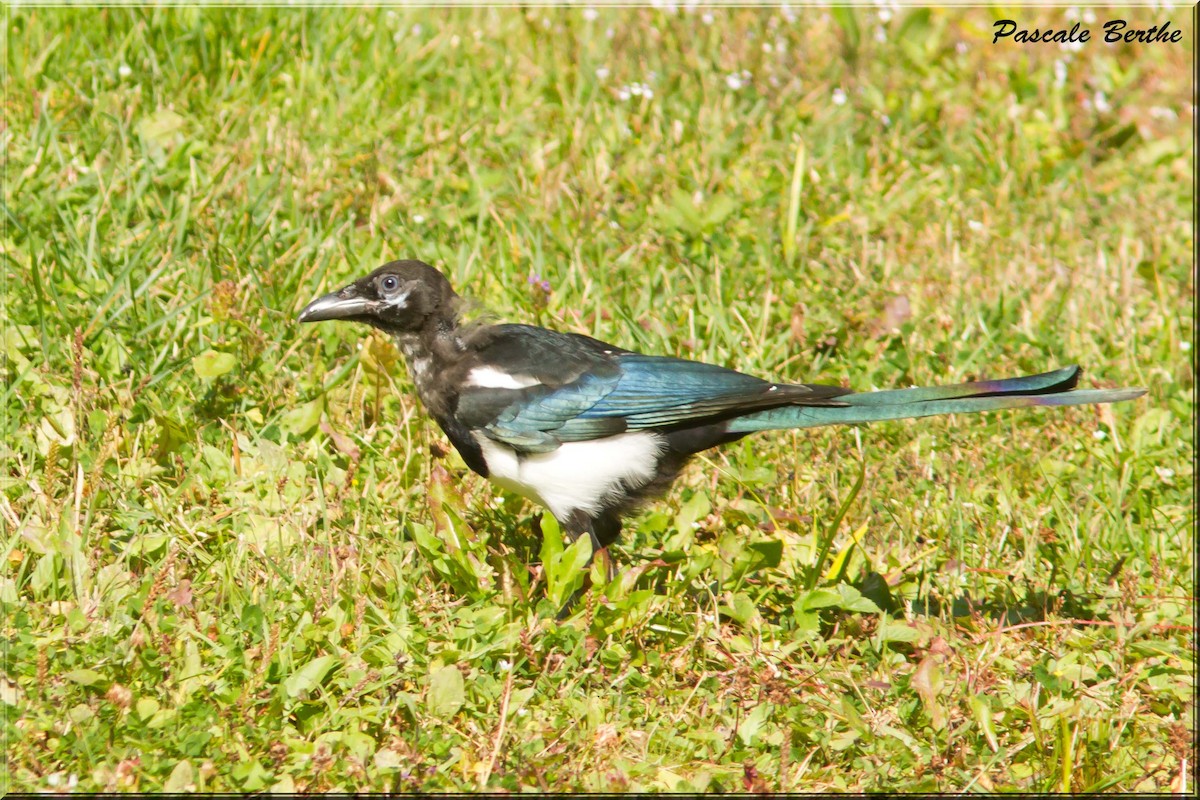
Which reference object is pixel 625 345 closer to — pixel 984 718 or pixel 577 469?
pixel 577 469

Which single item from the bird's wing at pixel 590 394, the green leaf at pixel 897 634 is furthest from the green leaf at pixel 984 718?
the bird's wing at pixel 590 394

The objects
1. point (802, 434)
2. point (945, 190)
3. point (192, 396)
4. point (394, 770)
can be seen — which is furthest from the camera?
point (945, 190)

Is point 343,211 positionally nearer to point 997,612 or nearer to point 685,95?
point 685,95

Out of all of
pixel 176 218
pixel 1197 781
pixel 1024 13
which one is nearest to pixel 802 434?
pixel 1197 781

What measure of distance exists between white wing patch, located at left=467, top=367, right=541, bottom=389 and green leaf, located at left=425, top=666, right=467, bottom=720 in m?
0.95

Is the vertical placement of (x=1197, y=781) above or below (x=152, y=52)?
below

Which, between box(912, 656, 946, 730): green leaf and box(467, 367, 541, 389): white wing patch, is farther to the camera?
box(467, 367, 541, 389): white wing patch

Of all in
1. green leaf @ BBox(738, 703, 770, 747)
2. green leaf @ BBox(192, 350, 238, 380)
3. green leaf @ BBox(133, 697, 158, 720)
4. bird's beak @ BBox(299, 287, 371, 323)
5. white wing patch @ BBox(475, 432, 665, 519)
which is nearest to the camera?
green leaf @ BBox(133, 697, 158, 720)

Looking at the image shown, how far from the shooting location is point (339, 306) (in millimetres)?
4074

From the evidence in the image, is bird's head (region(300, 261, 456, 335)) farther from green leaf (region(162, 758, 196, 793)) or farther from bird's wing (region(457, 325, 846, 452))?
green leaf (region(162, 758, 196, 793))

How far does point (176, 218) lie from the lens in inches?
197

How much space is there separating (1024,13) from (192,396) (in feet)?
17.6

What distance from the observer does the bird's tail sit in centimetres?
365

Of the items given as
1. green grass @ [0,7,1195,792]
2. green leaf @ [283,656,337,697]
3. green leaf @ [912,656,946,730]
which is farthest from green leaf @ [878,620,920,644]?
green leaf @ [283,656,337,697]
